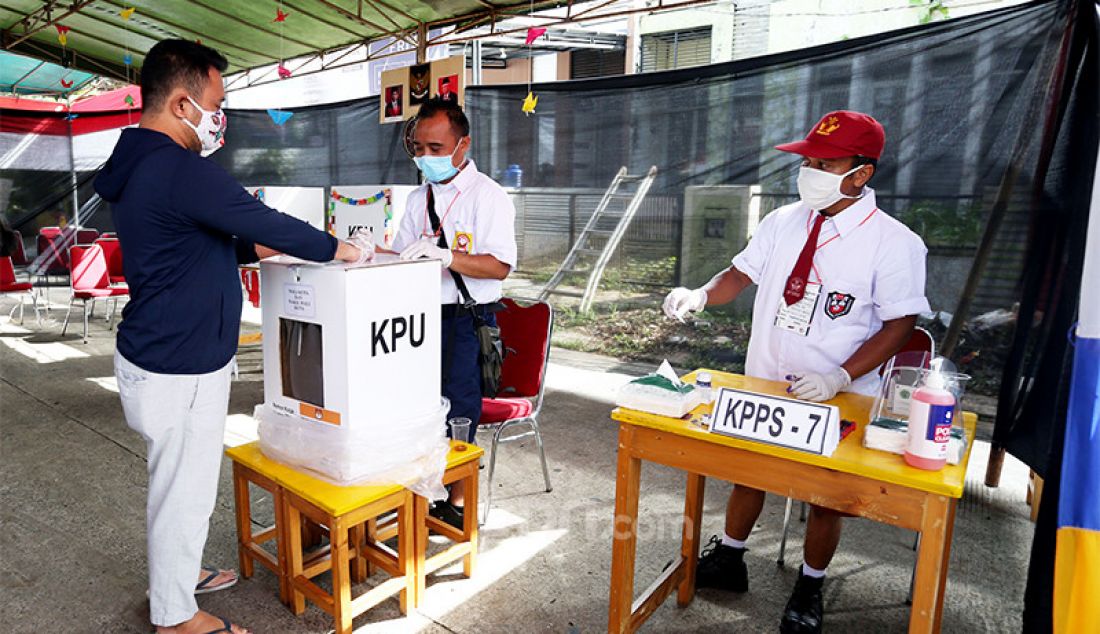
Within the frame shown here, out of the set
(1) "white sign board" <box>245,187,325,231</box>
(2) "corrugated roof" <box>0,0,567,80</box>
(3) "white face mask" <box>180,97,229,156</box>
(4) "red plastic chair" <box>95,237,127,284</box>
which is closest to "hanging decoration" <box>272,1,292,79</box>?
(2) "corrugated roof" <box>0,0,567,80</box>

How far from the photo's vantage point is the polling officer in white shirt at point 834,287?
6.12 ft

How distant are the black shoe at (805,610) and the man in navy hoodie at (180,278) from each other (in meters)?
1.54

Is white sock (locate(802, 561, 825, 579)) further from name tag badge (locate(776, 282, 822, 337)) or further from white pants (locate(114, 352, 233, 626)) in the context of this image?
white pants (locate(114, 352, 233, 626))

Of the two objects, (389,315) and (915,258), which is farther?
(915,258)

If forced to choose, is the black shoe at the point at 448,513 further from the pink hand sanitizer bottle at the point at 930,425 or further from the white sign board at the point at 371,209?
the white sign board at the point at 371,209

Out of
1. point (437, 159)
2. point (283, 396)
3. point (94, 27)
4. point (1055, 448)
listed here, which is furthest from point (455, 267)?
point (94, 27)

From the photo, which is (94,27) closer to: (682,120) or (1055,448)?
(682,120)

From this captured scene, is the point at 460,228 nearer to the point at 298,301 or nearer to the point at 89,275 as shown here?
the point at 298,301

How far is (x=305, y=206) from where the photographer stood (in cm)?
602

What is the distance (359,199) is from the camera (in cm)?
533

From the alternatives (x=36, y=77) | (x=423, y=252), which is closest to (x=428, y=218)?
(x=423, y=252)

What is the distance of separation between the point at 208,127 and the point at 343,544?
1.11 meters

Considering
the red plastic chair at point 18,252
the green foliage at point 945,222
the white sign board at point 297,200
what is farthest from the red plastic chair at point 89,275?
the green foliage at point 945,222

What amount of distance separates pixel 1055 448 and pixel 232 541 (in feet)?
8.18
